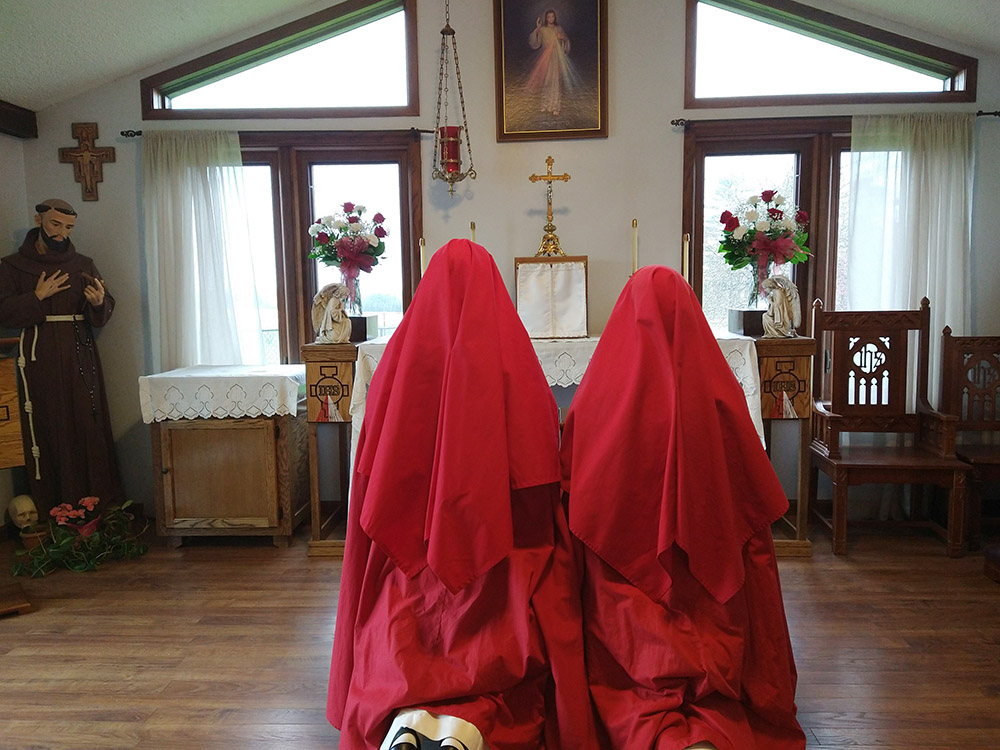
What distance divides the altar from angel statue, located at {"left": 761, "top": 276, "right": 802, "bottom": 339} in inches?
97.6

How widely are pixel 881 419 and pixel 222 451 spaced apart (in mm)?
3541

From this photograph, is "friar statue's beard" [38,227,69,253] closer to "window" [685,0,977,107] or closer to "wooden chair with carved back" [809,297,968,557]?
"window" [685,0,977,107]

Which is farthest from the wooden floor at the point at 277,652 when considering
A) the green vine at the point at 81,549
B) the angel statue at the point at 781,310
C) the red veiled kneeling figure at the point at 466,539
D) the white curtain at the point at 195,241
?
the white curtain at the point at 195,241

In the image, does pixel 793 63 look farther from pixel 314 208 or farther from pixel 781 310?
pixel 314 208

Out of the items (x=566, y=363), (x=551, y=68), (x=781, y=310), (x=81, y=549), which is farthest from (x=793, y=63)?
(x=81, y=549)

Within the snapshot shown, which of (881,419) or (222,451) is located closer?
(222,451)

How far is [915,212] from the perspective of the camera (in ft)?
13.2

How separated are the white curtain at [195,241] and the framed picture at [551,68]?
5.28ft

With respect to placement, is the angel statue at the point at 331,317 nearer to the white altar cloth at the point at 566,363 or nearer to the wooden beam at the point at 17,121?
the white altar cloth at the point at 566,363

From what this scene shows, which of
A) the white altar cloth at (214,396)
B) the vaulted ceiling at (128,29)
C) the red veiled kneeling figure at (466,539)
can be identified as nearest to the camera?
the red veiled kneeling figure at (466,539)

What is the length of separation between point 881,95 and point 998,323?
1.46 m

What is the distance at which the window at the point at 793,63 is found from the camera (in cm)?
415

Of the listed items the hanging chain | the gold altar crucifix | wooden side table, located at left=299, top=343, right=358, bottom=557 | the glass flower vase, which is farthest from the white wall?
A: wooden side table, located at left=299, top=343, right=358, bottom=557

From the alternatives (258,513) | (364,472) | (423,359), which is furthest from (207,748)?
(258,513)
